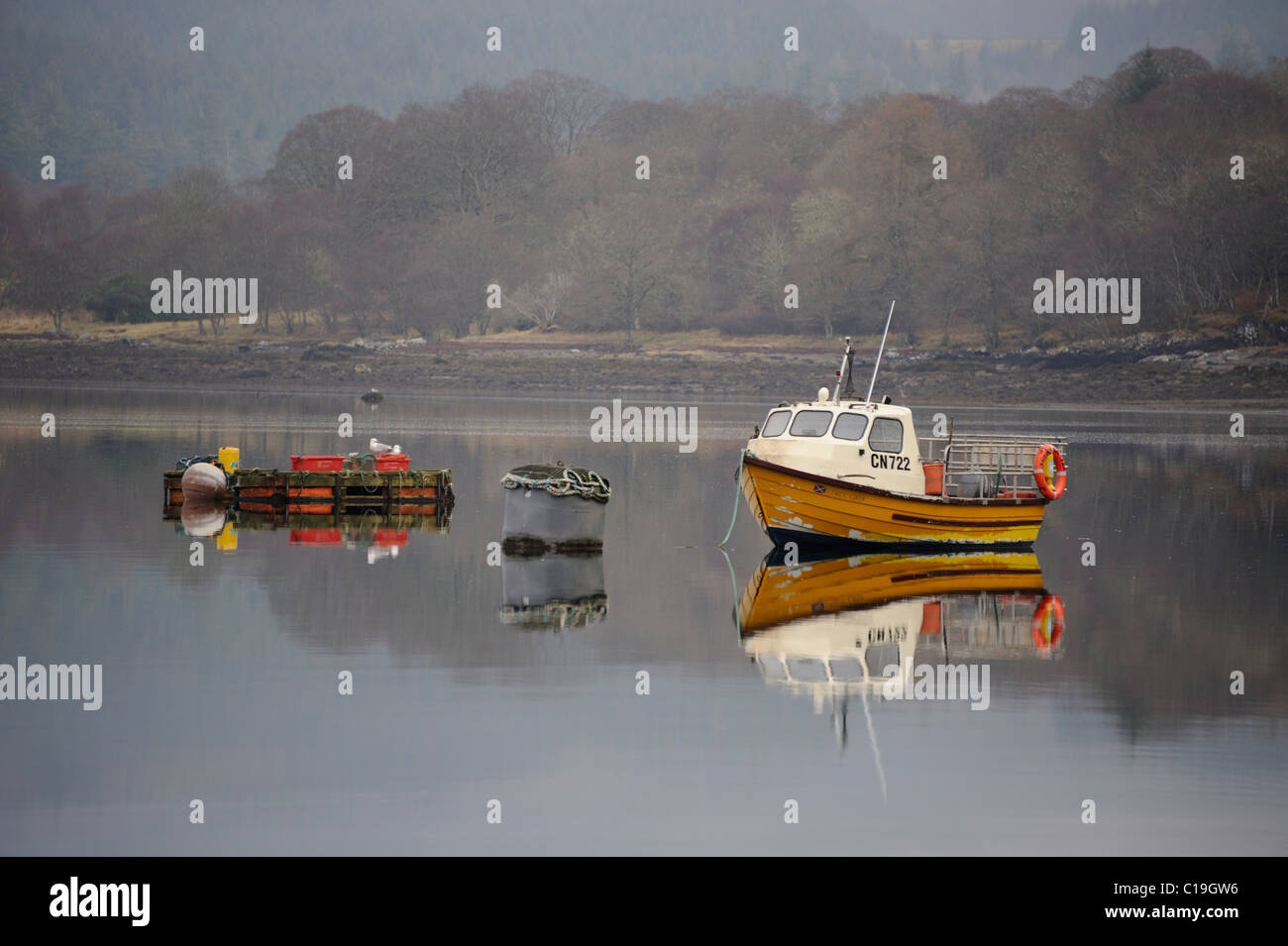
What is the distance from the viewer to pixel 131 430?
235ft

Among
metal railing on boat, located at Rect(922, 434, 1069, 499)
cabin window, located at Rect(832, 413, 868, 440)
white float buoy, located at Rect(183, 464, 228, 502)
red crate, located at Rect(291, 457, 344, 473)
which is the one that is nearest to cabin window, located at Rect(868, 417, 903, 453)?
cabin window, located at Rect(832, 413, 868, 440)

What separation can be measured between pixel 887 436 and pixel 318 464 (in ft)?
52.9

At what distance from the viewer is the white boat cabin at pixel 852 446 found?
116 feet

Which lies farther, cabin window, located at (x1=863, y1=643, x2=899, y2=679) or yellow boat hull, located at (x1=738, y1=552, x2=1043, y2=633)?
yellow boat hull, located at (x1=738, y1=552, x2=1043, y2=633)

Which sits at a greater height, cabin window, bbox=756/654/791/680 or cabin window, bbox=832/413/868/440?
cabin window, bbox=832/413/868/440

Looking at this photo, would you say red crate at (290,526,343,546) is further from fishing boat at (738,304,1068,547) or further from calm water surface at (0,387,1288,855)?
fishing boat at (738,304,1068,547)

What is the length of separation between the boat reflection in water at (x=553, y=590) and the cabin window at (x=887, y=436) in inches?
228

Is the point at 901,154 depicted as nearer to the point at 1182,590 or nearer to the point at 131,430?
the point at 131,430

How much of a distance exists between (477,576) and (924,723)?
12680 mm

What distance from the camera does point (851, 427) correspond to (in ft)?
117

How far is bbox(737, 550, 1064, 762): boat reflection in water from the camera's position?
78.3 ft
